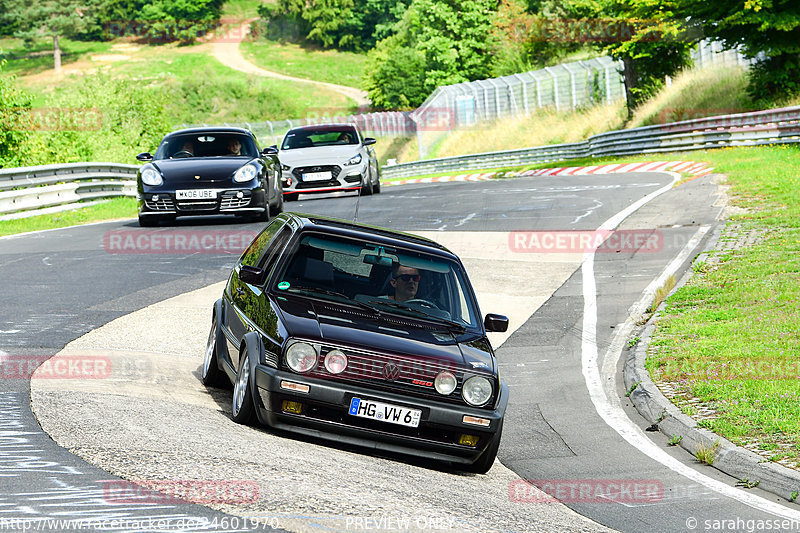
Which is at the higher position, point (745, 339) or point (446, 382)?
point (446, 382)

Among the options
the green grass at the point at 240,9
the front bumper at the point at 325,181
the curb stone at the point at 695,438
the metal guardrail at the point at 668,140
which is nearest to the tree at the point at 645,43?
the metal guardrail at the point at 668,140

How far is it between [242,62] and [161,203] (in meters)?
117

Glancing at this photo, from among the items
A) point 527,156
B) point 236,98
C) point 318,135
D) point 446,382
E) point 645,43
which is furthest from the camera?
point 236,98

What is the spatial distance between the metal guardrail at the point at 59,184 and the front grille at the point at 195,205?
5.87 meters

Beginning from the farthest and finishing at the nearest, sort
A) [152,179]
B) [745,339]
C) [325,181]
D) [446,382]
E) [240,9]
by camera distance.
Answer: [240,9]
[325,181]
[152,179]
[745,339]
[446,382]

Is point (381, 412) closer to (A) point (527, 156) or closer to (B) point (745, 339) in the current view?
(B) point (745, 339)

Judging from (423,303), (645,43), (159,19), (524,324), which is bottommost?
(524,324)

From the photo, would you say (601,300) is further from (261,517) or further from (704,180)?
(704,180)

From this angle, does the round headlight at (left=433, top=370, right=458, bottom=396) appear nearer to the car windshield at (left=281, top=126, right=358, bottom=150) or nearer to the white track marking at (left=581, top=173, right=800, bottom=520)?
the white track marking at (left=581, top=173, right=800, bottom=520)

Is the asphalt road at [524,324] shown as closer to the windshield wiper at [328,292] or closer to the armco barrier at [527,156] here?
the windshield wiper at [328,292]

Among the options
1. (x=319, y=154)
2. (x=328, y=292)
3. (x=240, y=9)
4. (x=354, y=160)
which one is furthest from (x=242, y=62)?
(x=328, y=292)

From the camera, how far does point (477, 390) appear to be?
23.3 feet

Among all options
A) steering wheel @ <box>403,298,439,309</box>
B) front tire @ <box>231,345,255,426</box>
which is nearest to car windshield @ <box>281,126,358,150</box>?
steering wheel @ <box>403,298,439,309</box>

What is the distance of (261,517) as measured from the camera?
200 inches
